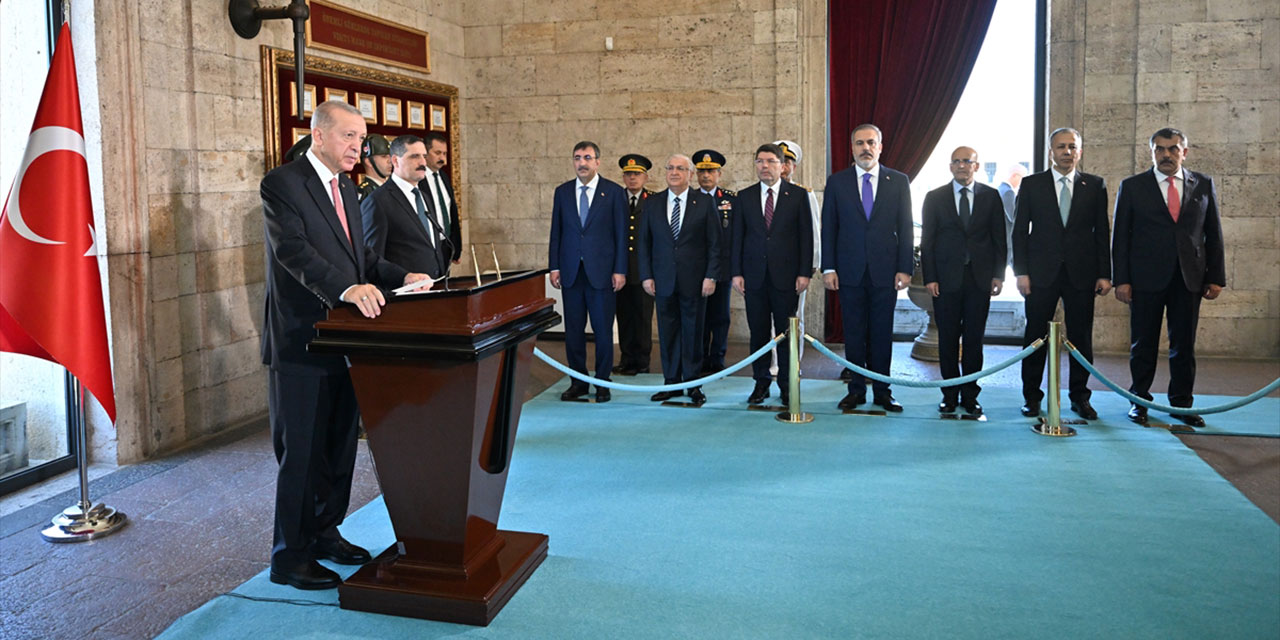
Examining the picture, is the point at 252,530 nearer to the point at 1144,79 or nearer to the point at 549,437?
the point at 549,437

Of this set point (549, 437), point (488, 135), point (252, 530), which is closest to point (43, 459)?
point (252, 530)

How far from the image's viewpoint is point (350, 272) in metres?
3.25

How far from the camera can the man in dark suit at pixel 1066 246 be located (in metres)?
5.61

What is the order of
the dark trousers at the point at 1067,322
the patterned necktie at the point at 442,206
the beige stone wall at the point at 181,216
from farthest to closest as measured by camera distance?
the patterned necktie at the point at 442,206 < the dark trousers at the point at 1067,322 < the beige stone wall at the point at 181,216

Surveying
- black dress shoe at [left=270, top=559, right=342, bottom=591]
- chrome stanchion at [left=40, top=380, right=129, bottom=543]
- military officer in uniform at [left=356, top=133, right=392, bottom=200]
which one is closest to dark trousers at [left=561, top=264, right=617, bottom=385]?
military officer in uniform at [left=356, top=133, right=392, bottom=200]

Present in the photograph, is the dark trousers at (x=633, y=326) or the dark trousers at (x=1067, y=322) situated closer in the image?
the dark trousers at (x=1067, y=322)

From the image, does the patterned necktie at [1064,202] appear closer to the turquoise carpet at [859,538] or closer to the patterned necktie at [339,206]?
the turquoise carpet at [859,538]

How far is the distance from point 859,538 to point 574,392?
9.92ft

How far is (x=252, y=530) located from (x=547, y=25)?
19.7ft

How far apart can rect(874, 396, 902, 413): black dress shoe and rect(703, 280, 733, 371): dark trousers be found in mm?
1315

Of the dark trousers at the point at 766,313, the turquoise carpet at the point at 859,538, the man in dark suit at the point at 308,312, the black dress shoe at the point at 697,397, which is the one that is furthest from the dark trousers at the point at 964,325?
the man in dark suit at the point at 308,312

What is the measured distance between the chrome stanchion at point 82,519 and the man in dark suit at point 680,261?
3246 millimetres

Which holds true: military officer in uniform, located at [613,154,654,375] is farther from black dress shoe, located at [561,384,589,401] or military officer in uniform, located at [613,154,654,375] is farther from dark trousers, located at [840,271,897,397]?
dark trousers, located at [840,271,897,397]

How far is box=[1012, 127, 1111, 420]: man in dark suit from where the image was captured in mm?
5609
